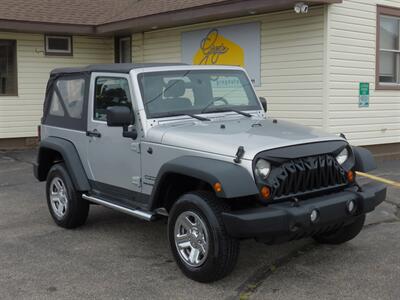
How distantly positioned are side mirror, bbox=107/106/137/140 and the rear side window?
3.13ft

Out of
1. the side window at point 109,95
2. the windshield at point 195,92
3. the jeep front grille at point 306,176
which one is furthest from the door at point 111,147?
the jeep front grille at point 306,176

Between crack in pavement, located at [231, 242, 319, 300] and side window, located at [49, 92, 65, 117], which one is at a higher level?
side window, located at [49, 92, 65, 117]

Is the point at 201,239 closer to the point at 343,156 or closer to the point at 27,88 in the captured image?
the point at 343,156

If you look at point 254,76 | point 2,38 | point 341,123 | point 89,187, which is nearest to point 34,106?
point 2,38

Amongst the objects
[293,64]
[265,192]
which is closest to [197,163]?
[265,192]

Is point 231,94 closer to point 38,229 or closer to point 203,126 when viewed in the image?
point 203,126

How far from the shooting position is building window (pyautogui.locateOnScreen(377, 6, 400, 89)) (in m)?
10.7

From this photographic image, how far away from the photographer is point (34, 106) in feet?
45.8

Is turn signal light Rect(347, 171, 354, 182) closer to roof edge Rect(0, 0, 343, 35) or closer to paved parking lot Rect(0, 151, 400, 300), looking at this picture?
paved parking lot Rect(0, 151, 400, 300)

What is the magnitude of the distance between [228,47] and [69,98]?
572 cm

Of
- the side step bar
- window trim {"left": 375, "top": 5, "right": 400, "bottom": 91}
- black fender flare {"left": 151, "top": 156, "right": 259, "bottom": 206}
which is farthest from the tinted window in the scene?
window trim {"left": 375, "top": 5, "right": 400, "bottom": 91}

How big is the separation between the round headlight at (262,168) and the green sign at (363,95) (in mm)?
6670

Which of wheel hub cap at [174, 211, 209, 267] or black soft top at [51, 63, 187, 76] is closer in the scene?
wheel hub cap at [174, 211, 209, 267]

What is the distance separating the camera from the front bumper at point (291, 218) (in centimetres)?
407
